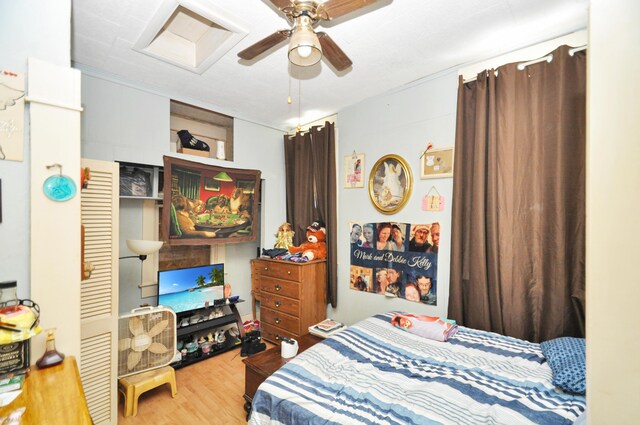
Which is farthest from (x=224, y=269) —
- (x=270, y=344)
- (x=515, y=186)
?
(x=515, y=186)

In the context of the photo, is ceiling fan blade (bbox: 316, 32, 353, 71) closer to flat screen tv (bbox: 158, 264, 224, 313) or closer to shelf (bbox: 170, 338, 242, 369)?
flat screen tv (bbox: 158, 264, 224, 313)

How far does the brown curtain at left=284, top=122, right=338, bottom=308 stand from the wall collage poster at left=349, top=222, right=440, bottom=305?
0.28m

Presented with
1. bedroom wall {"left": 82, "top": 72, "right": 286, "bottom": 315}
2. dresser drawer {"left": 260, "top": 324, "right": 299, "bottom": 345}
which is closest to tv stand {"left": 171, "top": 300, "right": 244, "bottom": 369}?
dresser drawer {"left": 260, "top": 324, "right": 299, "bottom": 345}

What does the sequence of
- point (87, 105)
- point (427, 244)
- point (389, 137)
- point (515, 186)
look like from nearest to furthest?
point (515, 186)
point (87, 105)
point (427, 244)
point (389, 137)

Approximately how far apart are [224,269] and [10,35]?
2692 millimetres

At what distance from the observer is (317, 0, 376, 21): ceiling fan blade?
126 centimetres

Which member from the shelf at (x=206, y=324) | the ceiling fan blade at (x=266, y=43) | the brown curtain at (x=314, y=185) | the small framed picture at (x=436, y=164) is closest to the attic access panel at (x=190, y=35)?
the ceiling fan blade at (x=266, y=43)

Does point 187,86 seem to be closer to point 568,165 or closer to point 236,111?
point 236,111

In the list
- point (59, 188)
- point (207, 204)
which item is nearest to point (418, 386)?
point (59, 188)

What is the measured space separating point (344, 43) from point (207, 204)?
2097 millimetres

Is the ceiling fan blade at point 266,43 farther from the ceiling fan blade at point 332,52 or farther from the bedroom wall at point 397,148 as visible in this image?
the bedroom wall at point 397,148

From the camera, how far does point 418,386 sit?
1.41 m

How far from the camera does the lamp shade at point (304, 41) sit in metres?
1.31

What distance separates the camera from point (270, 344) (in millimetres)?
3219
